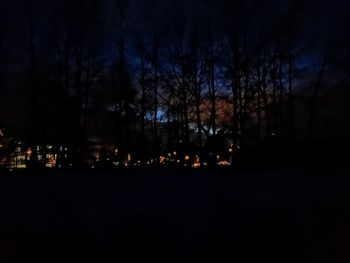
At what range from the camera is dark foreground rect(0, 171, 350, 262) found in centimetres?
698

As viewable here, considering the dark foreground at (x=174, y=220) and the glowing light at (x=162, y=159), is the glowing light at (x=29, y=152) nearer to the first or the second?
the glowing light at (x=162, y=159)

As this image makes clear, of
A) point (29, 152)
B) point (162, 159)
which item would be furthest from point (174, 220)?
point (162, 159)

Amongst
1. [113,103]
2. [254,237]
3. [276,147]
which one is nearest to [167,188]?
[254,237]

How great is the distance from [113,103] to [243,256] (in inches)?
1051

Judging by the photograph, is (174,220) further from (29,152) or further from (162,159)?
(162,159)

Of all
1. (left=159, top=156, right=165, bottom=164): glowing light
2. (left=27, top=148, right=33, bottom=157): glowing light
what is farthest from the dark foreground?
(left=159, top=156, right=165, bottom=164): glowing light

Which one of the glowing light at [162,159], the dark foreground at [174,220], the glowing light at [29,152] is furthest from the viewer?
the glowing light at [162,159]

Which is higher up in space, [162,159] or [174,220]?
[162,159]

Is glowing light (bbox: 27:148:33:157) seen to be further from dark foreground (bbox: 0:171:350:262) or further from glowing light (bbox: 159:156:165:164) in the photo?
dark foreground (bbox: 0:171:350:262)

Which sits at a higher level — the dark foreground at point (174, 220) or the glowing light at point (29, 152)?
the glowing light at point (29, 152)

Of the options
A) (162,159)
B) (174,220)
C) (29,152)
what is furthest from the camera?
(162,159)

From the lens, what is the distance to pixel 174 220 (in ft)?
28.2

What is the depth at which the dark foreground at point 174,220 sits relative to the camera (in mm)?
6980

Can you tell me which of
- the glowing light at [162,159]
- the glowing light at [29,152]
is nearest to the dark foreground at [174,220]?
the glowing light at [29,152]
